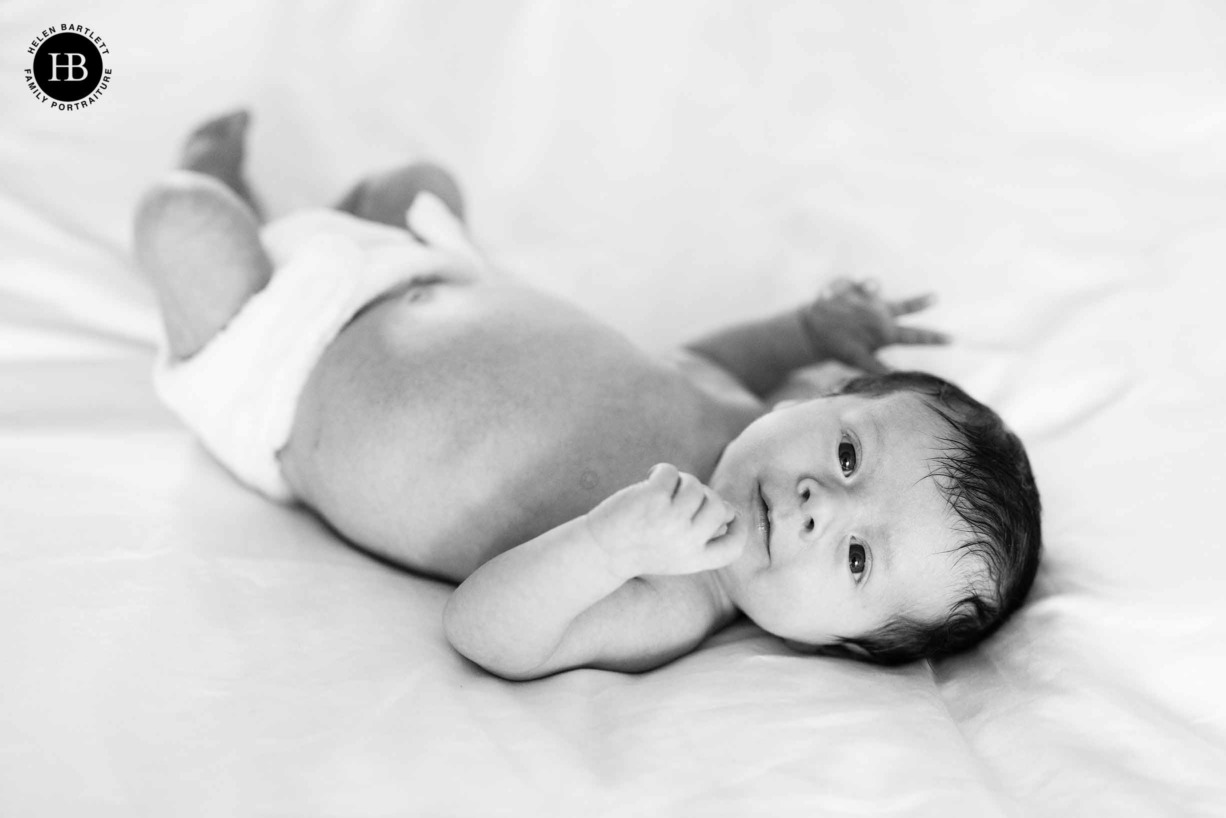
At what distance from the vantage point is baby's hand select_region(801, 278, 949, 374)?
170 cm

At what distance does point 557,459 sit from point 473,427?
0.11m

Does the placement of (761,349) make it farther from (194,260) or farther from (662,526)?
(194,260)

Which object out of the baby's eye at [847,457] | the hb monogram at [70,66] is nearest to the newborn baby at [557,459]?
the baby's eye at [847,457]

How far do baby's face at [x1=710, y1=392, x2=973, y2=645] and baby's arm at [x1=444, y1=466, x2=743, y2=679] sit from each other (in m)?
0.12

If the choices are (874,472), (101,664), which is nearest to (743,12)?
(874,472)

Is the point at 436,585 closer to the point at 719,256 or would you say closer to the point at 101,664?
the point at 101,664

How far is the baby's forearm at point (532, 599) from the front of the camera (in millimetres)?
1097

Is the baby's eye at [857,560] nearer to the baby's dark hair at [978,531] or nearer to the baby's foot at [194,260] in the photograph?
the baby's dark hair at [978,531]

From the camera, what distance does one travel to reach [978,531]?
122 cm

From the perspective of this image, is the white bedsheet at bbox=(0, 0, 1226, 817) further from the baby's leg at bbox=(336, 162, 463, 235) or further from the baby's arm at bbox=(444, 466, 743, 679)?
the baby's leg at bbox=(336, 162, 463, 235)

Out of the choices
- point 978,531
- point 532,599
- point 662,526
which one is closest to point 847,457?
point 978,531

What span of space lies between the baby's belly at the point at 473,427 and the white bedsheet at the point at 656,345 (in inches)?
3.1

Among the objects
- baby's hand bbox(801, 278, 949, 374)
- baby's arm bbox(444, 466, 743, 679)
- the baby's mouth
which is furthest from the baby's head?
baby's hand bbox(801, 278, 949, 374)

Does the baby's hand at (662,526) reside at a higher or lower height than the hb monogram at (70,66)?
lower
